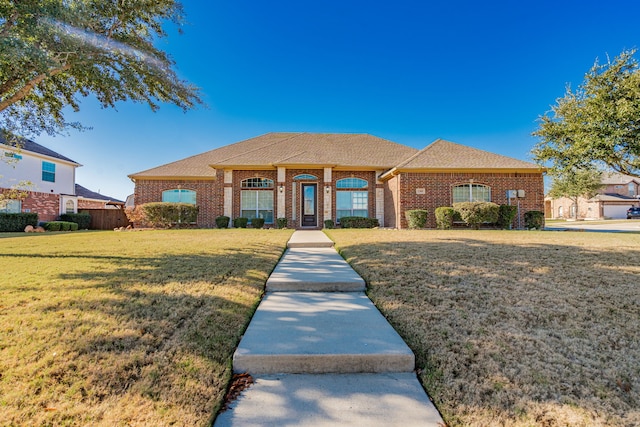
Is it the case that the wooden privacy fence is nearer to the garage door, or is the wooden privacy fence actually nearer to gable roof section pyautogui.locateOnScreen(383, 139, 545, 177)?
gable roof section pyautogui.locateOnScreen(383, 139, 545, 177)

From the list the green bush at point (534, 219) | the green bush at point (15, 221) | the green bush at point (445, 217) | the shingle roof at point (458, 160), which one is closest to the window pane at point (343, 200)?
the shingle roof at point (458, 160)

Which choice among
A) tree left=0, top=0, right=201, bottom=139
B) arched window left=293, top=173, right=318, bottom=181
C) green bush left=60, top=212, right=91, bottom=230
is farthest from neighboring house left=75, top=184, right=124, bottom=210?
tree left=0, top=0, right=201, bottom=139

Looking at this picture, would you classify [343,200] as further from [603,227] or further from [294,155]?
[603,227]

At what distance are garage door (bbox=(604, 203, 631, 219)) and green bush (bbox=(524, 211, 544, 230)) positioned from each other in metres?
33.8

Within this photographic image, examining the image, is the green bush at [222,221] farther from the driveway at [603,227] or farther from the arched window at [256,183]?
the driveway at [603,227]

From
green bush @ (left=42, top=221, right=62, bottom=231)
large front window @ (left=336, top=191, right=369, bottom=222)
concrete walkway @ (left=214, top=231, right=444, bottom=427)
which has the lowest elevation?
concrete walkway @ (left=214, top=231, right=444, bottom=427)

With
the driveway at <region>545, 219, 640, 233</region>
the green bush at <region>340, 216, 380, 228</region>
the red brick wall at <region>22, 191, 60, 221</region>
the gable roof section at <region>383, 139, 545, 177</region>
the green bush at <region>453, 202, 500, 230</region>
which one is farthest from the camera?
the red brick wall at <region>22, 191, 60, 221</region>

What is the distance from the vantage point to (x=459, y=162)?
48.2ft

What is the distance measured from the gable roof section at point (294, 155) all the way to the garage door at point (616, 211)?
34956 mm

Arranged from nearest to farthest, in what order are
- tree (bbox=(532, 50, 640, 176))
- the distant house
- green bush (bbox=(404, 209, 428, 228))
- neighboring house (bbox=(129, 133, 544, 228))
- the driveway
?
tree (bbox=(532, 50, 640, 176))
the driveway
green bush (bbox=(404, 209, 428, 228))
neighboring house (bbox=(129, 133, 544, 228))
the distant house

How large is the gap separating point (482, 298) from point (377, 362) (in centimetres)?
186

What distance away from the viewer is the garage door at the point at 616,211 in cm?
3672

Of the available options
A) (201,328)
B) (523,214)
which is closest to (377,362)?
(201,328)

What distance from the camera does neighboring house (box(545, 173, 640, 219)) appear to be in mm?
36656
